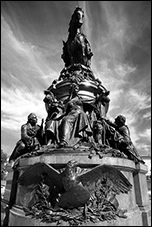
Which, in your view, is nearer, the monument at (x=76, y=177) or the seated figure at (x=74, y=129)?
the monument at (x=76, y=177)

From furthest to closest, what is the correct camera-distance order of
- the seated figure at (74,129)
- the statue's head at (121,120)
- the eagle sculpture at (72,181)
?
1. the statue's head at (121,120)
2. the seated figure at (74,129)
3. the eagle sculpture at (72,181)

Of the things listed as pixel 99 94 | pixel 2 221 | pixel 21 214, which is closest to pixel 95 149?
pixel 21 214

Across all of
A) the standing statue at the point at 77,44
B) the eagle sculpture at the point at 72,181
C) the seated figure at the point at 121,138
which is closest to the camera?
the eagle sculpture at the point at 72,181

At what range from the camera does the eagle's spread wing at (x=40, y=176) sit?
4820 mm

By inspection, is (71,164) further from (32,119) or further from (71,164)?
(32,119)

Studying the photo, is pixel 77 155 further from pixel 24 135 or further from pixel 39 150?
pixel 24 135

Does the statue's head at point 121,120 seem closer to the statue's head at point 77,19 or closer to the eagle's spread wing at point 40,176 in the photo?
the eagle's spread wing at point 40,176

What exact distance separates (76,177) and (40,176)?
1.20m

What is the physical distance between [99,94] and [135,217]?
6476mm

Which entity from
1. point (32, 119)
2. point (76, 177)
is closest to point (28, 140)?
point (32, 119)

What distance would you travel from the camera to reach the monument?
14.8ft

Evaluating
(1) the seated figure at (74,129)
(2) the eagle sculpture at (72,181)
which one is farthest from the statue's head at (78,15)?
(2) the eagle sculpture at (72,181)

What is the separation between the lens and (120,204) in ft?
16.1

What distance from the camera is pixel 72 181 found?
4.49m
